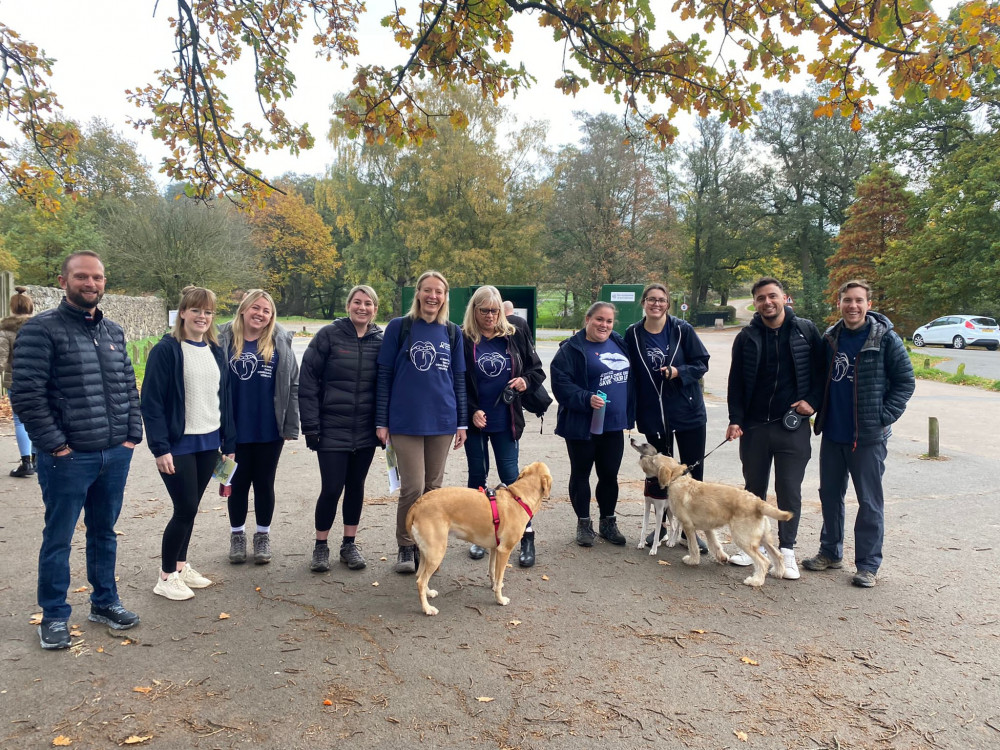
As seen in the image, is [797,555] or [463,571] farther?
[797,555]

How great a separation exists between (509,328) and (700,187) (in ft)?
158

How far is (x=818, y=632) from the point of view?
12.0ft

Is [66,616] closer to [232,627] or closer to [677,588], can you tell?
[232,627]

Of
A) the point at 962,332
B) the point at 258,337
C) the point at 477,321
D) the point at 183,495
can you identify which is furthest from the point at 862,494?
the point at 962,332

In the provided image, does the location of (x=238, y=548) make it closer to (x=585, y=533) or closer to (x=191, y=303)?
(x=191, y=303)

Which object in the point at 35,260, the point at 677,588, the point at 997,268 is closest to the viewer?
the point at 677,588

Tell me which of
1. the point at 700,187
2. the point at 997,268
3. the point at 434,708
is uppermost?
the point at 700,187

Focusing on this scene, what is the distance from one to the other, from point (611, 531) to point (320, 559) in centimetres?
238

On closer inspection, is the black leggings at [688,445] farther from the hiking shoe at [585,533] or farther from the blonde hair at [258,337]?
the blonde hair at [258,337]

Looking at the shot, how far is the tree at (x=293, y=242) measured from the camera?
48688mm

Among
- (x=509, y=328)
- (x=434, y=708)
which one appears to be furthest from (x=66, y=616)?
(x=509, y=328)

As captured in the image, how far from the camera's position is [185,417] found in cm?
385

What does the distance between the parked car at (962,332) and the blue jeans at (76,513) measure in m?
34.1

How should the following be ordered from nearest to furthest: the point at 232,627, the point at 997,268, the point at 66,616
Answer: the point at 66,616, the point at 232,627, the point at 997,268
